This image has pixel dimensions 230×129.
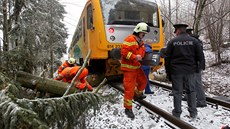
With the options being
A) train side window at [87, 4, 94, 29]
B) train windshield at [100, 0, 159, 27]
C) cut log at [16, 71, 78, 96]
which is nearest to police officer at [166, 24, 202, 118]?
cut log at [16, 71, 78, 96]

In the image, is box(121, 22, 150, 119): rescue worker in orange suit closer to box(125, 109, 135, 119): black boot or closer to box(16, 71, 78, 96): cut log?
box(125, 109, 135, 119): black boot

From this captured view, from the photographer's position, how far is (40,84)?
4398 mm

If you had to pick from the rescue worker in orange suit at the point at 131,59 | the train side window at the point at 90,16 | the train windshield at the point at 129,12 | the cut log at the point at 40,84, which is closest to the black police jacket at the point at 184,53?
the rescue worker in orange suit at the point at 131,59

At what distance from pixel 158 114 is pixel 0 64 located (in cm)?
301

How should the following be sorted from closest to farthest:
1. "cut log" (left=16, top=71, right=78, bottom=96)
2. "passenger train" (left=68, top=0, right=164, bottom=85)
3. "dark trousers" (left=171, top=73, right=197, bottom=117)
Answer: "cut log" (left=16, top=71, right=78, bottom=96) → "dark trousers" (left=171, top=73, right=197, bottom=117) → "passenger train" (left=68, top=0, right=164, bottom=85)

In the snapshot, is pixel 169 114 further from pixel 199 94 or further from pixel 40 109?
pixel 40 109

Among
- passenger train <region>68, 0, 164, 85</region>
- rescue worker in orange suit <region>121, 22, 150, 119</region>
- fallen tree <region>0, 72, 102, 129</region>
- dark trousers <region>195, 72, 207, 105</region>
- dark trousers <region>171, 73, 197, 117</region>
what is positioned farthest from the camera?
passenger train <region>68, 0, 164, 85</region>

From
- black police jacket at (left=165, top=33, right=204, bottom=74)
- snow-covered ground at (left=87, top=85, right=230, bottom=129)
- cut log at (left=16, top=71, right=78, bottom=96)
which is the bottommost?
snow-covered ground at (left=87, top=85, right=230, bottom=129)

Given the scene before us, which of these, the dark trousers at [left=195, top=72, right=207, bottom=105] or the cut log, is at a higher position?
the cut log

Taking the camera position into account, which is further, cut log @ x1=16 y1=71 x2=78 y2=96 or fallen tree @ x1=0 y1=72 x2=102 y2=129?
cut log @ x1=16 y1=71 x2=78 y2=96

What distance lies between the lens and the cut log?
391cm

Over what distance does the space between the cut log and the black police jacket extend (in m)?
2.00

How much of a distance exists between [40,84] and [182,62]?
2.64m

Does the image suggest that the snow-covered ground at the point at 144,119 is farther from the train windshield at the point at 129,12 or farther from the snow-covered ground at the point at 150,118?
the train windshield at the point at 129,12
